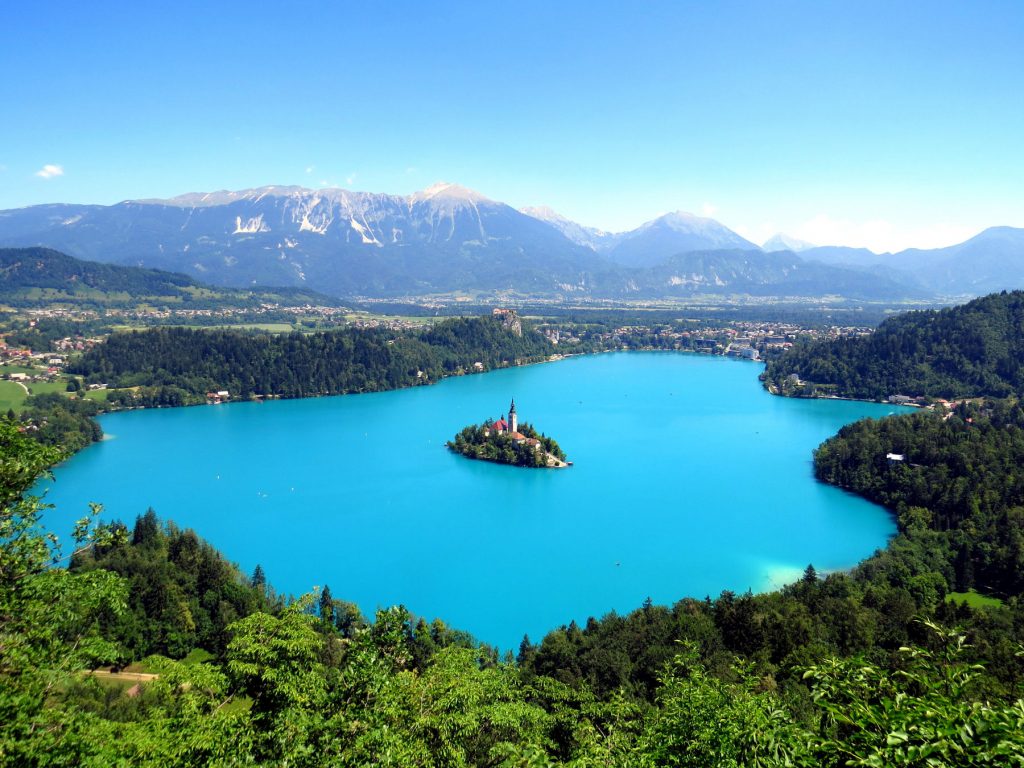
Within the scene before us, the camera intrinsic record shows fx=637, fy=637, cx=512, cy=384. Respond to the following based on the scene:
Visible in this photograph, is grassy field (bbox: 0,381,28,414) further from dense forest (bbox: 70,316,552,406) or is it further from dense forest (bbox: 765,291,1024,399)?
dense forest (bbox: 765,291,1024,399)

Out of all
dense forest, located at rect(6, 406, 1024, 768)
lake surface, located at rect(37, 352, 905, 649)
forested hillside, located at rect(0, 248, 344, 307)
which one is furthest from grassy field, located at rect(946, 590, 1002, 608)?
forested hillside, located at rect(0, 248, 344, 307)

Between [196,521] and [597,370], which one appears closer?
[196,521]

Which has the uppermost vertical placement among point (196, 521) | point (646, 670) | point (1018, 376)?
point (1018, 376)

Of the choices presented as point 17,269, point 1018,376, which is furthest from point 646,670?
point 17,269

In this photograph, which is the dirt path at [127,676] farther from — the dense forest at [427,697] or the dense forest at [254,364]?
the dense forest at [254,364]

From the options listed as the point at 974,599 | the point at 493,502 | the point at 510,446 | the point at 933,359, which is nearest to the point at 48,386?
the point at 510,446

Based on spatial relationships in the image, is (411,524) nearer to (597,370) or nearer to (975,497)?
(975,497)
